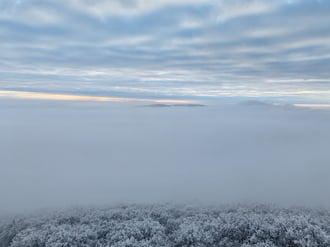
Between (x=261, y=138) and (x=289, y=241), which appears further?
(x=261, y=138)

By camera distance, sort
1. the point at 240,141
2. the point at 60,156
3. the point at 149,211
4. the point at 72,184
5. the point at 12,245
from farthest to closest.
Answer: the point at 240,141 < the point at 60,156 < the point at 72,184 < the point at 149,211 < the point at 12,245

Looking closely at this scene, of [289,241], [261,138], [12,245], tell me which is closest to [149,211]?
[12,245]

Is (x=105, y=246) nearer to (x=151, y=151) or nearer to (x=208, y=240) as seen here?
(x=208, y=240)

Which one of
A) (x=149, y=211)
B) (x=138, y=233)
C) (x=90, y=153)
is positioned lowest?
(x=90, y=153)

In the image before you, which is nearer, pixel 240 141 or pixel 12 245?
pixel 12 245

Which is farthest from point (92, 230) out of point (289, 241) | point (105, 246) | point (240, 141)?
point (240, 141)

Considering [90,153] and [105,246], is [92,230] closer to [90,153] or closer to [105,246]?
[105,246]

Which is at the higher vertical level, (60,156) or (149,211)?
(149,211)

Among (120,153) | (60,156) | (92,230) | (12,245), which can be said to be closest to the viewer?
(12,245)

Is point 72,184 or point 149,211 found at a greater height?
point 149,211
